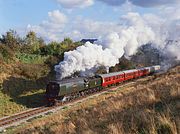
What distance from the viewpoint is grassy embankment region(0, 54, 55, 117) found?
3591cm

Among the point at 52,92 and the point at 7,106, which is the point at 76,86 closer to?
the point at 52,92

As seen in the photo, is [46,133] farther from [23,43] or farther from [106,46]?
[23,43]

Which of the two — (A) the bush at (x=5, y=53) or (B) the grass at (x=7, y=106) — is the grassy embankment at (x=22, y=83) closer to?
(B) the grass at (x=7, y=106)

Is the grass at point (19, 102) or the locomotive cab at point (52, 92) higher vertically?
the locomotive cab at point (52, 92)

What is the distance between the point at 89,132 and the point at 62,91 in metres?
25.6

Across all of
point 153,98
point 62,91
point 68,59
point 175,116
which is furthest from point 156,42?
point 175,116

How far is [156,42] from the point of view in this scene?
52375 millimetres

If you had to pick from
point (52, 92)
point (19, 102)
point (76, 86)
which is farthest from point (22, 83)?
point (76, 86)

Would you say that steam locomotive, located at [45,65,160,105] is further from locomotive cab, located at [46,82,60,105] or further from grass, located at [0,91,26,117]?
grass, located at [0,91,26,117]

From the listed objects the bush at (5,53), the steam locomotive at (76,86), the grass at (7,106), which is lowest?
the grass at (7,106)

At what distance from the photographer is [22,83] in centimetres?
4172

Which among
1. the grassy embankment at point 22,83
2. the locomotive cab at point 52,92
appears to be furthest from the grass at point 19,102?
the locomotive cab at point 52,92

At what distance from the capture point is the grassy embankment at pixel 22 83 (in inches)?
1414

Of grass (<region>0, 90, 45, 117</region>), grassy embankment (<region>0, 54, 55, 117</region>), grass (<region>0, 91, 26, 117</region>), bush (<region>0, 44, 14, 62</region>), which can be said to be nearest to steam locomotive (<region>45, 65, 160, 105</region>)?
grass (<region>0, 90, 45, 117</region>)
